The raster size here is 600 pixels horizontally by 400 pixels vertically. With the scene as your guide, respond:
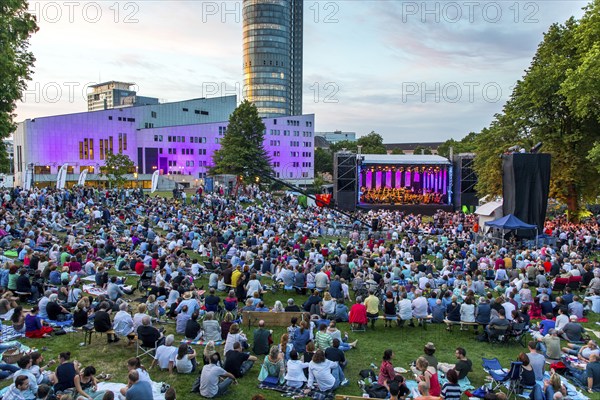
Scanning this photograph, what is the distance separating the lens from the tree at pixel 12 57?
14297mm

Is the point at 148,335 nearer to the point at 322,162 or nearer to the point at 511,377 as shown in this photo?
the point at 511,377

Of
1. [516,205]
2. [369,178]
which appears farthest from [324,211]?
[516,205]

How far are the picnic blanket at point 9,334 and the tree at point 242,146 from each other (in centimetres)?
4044

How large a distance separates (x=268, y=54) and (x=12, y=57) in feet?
424

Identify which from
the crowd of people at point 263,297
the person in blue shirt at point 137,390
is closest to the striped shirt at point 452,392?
the crowd of people at point 263,297

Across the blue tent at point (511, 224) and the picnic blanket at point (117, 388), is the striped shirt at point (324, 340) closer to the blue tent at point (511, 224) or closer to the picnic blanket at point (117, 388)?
the picnic blanket at point (117, 388)

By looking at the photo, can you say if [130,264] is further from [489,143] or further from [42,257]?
[489,143]

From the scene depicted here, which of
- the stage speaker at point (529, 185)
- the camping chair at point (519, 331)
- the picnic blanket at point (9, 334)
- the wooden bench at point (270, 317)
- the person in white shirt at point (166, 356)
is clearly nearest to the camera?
the person in white shirt at point (166, 356)

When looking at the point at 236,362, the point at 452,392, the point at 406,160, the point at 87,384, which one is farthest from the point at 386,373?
the point at 406,160

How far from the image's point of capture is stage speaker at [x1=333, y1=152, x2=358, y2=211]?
4550 centimetres

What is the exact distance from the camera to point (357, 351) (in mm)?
9961

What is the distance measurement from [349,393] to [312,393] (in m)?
0.71

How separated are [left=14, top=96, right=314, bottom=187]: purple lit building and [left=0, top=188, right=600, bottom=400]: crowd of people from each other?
38.0 m

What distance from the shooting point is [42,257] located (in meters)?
13.6
